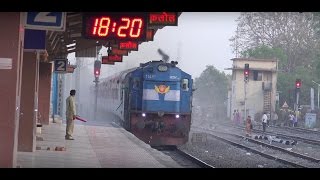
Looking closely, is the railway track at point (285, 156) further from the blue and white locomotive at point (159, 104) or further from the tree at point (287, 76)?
the tree at point (287, 76)

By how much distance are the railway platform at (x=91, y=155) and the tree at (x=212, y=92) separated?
30239 mm

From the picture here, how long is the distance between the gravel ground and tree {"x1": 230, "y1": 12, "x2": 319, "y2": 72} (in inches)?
983

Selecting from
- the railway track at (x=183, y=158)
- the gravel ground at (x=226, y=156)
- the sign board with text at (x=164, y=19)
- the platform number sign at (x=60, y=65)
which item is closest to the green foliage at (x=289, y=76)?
the gravel ground at (x=226, y=156)

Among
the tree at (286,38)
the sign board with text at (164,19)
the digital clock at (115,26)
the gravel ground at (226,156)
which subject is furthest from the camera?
the tree at (286,38)

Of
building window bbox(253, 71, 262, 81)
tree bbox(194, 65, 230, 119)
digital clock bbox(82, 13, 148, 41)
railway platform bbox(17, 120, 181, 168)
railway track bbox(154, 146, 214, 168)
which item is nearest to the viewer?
digital clock bbox(82, 13, 148, 41)

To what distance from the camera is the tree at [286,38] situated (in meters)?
49.3

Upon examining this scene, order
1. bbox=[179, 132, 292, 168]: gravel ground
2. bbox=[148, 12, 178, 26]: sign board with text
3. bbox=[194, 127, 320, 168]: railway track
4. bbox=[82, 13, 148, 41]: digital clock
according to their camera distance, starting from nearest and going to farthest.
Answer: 1. bbox=[82, 13, 148, 41]: digital clock
2. bbox=[148, 12, 178, 26]: sign board with text
3. bbox=[179, 132, 292, 168]: gravel ground
4. bbox=[194, 127, 320, 168]: railway track

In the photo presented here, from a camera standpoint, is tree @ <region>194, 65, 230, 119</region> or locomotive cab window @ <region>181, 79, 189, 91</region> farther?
tree @ <region>194, 65, 230, 119</region>

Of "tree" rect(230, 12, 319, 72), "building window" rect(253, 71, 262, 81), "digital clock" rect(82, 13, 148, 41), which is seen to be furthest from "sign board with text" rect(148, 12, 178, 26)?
"tree" rect(230, 12, 319, 72)

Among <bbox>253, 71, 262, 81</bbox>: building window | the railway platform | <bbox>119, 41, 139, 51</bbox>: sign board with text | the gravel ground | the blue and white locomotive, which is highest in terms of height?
<bbox>253, 71, 262, 81</bbox>: building window

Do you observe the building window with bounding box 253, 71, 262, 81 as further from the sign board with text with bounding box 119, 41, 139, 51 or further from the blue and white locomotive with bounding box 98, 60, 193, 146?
the sign board with text with bounding box 119, 41, 139, 51

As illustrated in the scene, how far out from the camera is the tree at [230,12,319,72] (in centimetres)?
4931
